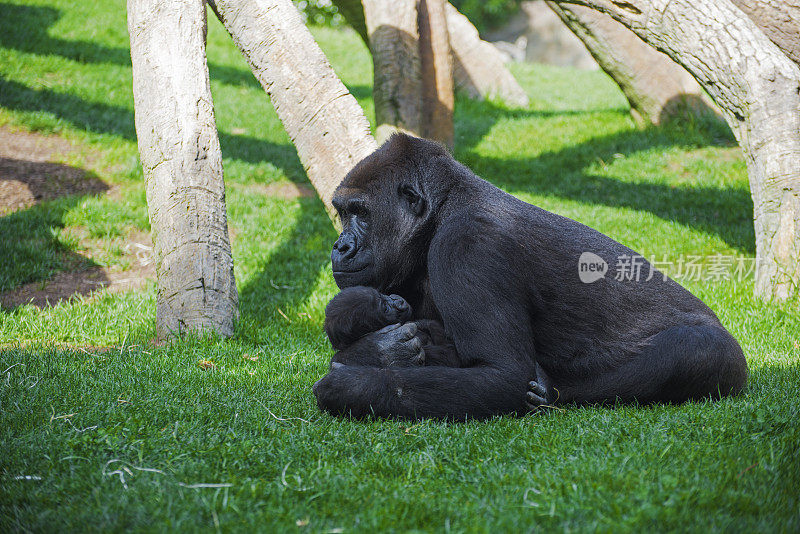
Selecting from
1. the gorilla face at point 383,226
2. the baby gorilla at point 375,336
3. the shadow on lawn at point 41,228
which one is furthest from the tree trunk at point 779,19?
the shadow on lawn at point 41,228

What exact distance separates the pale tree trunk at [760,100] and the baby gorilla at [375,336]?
3.22m

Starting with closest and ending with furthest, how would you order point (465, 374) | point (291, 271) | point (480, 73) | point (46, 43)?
point (465, 374), point (291, 271), point (46, 43), point (480, 73)

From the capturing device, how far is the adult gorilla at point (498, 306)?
129 inches

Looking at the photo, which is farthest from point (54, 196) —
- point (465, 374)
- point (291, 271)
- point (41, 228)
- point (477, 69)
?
point (477, 69)

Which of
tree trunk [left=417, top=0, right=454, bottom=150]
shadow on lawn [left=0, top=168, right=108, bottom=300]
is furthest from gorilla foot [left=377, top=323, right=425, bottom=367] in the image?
tree trunk [left=417, top=0, right=454, bottom=150]

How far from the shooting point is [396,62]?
7.79 meters

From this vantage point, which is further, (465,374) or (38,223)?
(38,223)

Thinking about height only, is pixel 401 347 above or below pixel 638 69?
below

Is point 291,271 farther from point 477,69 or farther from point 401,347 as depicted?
point 477,69

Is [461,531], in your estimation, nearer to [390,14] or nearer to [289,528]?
[289,528]

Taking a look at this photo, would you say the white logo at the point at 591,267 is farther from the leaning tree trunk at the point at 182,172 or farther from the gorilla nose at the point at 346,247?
the leaning tree trunk at the point at 182,172

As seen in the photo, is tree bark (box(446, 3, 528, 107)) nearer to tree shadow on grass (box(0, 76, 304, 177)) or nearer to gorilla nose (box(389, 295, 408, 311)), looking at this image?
tree shadow on grass (box(0, 76, 304, 177))

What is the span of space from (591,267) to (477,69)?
993 cm

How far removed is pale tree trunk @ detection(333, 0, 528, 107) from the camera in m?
12.3
